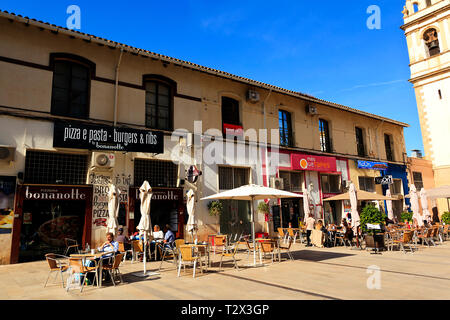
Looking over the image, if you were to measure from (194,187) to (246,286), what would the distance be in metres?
8.24

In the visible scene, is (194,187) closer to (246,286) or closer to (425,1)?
(246,286)

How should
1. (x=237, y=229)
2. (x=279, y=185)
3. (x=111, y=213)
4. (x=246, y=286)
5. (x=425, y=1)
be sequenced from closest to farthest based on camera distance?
1. (x=246, y=286)
2. (x=111, y=213)
3. (x=237, y=229)
4. (x=279, y=185)
5. (x=425, y=1)

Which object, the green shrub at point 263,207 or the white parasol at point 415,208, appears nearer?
the white parasol at point 415,208

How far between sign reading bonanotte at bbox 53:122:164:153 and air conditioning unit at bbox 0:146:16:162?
1309mm

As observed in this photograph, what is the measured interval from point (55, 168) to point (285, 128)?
41.6 feet

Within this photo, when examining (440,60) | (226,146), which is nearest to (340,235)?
(226,146)

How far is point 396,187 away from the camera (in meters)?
24.4

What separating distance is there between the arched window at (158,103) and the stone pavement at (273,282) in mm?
6806

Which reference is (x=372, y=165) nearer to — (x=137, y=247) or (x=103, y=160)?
(x=137, y=247)

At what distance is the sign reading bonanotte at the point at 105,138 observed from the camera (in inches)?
449

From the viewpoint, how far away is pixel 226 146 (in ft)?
52.4

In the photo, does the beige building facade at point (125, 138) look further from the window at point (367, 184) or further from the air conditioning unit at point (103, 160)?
the window at point (367, 184)

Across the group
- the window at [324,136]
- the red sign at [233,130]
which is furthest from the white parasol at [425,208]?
the red sign at [233,130]

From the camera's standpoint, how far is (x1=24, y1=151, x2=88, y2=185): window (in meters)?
11.2
